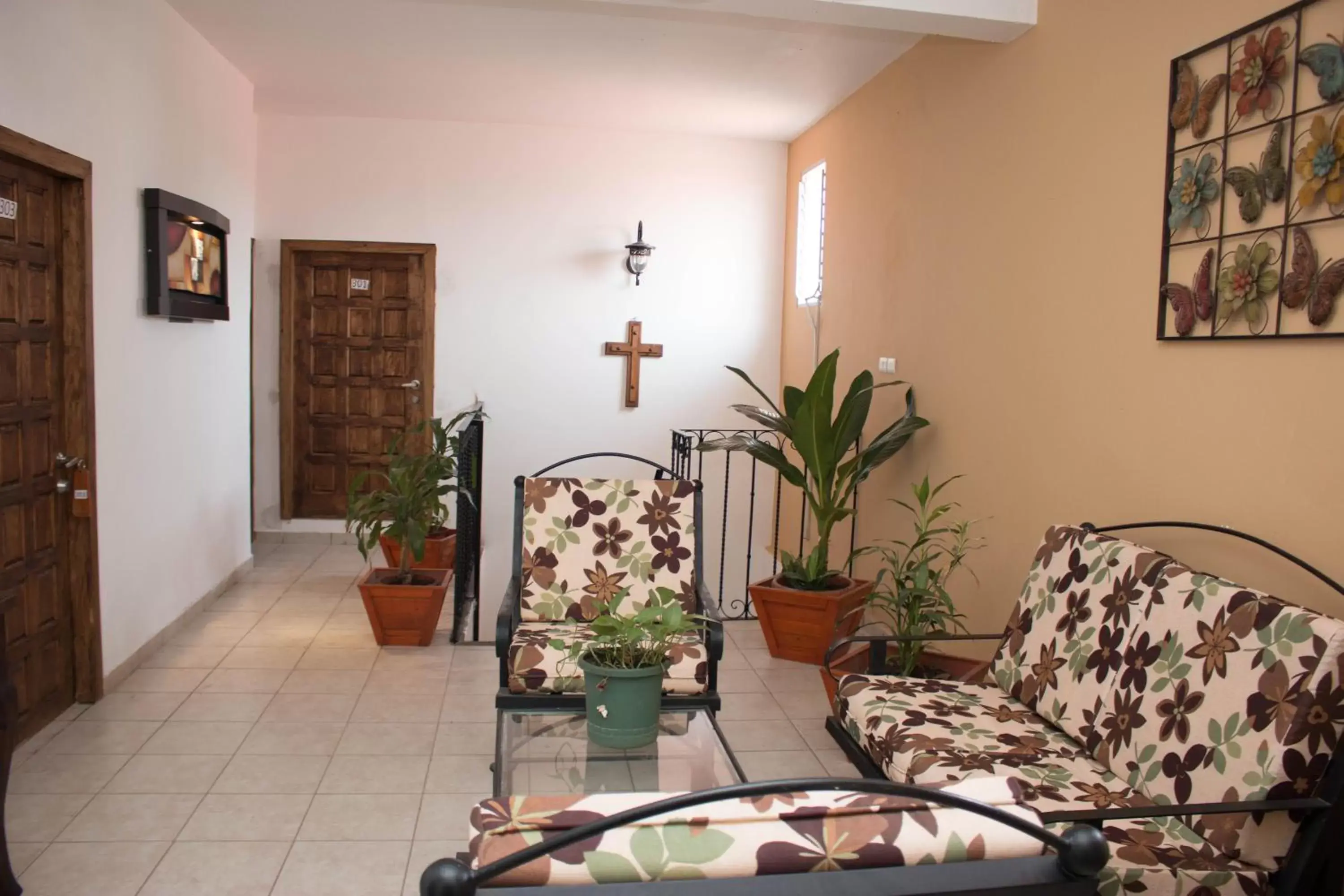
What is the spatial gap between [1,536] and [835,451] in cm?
322

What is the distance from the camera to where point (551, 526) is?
3.62 meters

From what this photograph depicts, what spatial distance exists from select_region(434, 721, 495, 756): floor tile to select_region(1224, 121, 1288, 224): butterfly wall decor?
7.79ft

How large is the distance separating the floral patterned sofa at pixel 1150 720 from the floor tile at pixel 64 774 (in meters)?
2.32

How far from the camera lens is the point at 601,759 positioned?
2.43m

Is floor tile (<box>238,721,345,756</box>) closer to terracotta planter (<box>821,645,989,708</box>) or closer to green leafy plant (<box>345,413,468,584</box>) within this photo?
green leafy plant (<box>345,413,468,584</box>)

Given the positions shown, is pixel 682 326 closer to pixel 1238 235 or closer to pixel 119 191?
pixel 119 191

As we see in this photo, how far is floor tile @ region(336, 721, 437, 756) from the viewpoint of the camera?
3.47 m

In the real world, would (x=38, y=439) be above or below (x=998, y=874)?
above

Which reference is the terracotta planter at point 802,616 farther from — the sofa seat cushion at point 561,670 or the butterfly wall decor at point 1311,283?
the butterfly wall decor at point 1311,283

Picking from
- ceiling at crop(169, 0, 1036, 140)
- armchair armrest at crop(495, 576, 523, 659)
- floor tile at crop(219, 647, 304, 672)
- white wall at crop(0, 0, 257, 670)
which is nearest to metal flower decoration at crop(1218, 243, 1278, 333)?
ceiling at crop(169, 0, 1036, 140)

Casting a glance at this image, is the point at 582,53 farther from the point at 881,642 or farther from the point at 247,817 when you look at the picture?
the point at 247,817

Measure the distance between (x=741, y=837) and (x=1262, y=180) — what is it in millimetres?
2194

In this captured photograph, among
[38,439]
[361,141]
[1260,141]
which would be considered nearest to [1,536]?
[38,439]

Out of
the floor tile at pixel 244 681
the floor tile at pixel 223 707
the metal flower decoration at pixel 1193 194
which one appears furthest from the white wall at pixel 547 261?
the metal flower decoration at pixel 1193 194
